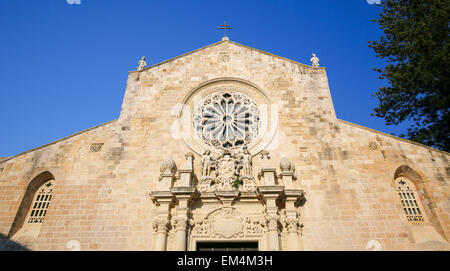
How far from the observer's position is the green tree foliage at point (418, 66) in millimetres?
11961

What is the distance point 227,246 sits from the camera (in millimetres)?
9406

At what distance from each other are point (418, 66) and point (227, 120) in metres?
7.72

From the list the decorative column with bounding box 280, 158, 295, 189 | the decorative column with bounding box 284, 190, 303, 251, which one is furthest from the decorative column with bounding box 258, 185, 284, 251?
the decorative column with bounding box 280, 158, 295, 189

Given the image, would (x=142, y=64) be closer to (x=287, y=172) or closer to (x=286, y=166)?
(x=286, y=166)

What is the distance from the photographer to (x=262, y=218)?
31.7 feet

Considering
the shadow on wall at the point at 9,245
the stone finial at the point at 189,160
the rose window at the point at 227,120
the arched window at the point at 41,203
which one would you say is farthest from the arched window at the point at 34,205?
the rose window at the point at 227,120

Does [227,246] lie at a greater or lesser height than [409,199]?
lesser

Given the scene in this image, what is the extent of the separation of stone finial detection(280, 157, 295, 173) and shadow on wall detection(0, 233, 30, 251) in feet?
26.8

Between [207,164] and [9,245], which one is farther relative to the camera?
[207,164]

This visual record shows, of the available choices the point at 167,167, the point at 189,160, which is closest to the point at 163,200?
the point at 167,167

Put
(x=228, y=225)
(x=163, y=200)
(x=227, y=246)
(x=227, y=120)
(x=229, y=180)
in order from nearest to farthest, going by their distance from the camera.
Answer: (x=227, y=246) < (x=228, y=225) < (x=163, y=200) < (x=229, y=180) < (x=227, y=120)

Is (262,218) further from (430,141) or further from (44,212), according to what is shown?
(430,141)

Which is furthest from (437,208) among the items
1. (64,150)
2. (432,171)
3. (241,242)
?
(64,150)

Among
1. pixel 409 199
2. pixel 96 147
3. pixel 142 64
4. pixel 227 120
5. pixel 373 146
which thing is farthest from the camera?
pixel 142 64
